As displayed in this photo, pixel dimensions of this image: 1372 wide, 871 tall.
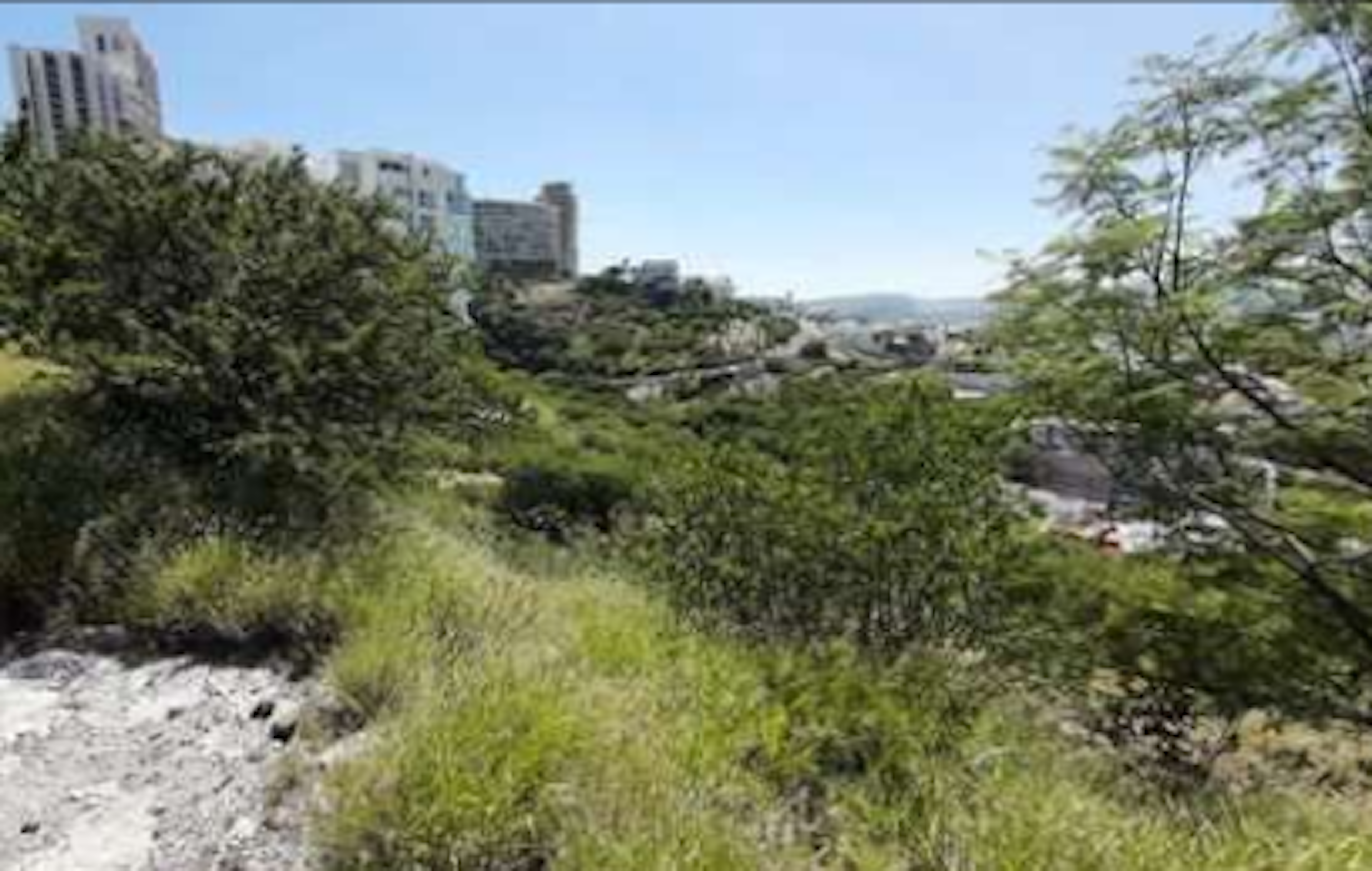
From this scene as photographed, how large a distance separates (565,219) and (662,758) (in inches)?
4974

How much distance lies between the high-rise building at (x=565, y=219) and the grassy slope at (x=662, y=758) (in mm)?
116262

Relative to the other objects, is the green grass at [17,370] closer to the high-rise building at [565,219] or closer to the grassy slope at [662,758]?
the grassy slope at [662,758]

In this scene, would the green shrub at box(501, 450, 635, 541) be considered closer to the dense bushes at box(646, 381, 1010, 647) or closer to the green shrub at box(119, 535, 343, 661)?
the dense bushes at box(646, 381, 1010, 647)

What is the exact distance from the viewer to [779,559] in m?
6.37

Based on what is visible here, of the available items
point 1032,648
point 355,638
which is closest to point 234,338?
point 355,638

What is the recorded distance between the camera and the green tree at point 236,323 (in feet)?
18.4

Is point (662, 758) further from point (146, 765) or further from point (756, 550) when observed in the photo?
point (756, 550)

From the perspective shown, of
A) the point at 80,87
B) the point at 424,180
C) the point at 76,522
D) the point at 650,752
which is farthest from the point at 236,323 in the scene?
the point at 424,180

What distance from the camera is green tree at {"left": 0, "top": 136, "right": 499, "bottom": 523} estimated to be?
559cm

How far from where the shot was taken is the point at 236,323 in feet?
18.6

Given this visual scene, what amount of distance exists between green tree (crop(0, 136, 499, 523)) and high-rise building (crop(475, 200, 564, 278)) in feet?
303

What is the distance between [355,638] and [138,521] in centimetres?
186

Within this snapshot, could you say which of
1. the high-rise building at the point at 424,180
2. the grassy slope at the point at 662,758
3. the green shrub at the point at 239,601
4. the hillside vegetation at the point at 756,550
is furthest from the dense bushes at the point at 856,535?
the high-rise building at the point at 424,180

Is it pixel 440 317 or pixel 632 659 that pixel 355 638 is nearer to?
pixel 632 659
